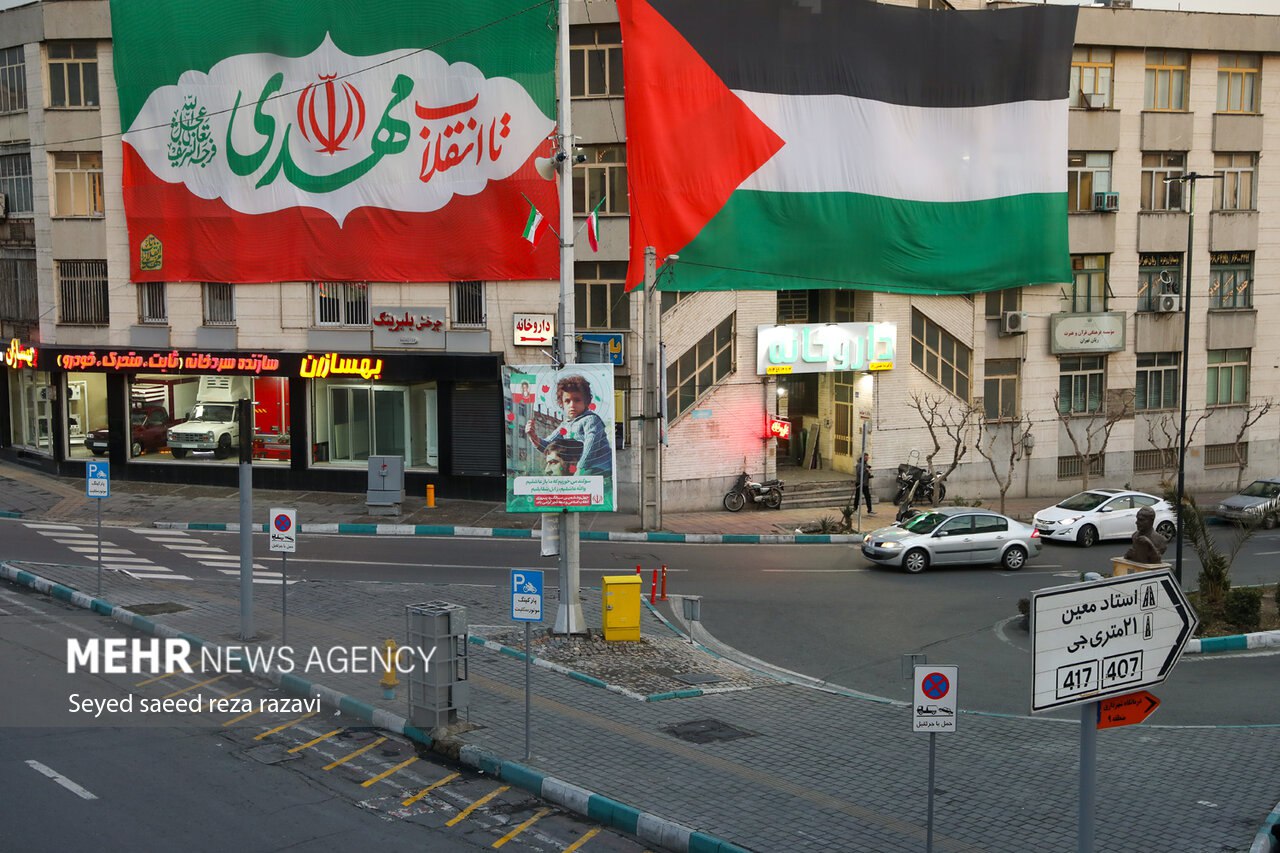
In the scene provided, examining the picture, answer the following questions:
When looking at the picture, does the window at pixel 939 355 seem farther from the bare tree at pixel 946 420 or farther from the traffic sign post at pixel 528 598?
the traffic sign post at pixel 528 598

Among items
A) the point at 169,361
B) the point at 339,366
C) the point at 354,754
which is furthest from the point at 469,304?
the point at 354,754

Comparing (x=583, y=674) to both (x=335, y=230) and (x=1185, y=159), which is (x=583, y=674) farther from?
(x=1185, y=159)

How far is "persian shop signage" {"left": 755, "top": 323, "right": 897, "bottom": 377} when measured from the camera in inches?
1481

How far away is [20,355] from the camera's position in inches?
1641

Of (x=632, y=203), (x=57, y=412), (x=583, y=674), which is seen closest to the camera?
(x=583, y=674)

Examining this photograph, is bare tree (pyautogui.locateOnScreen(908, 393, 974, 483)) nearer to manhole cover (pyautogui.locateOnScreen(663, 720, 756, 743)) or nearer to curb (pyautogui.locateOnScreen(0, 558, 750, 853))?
curb (pyautogui.locateOnScreen(0, 558, 750, 853))

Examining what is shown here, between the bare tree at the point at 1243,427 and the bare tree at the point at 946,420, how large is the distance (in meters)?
10.7

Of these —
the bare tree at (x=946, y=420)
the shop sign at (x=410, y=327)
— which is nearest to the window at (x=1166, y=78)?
the bare tree at (x=946, y=420)

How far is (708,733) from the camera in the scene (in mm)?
17094

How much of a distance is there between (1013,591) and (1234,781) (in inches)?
518

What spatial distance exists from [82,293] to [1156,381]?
3560cm

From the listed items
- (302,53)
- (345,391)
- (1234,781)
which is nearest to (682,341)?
(345,391)

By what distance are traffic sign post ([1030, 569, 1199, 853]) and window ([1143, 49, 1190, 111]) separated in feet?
121

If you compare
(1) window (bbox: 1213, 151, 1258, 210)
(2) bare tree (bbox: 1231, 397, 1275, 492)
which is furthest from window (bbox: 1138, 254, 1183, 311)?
(2) bare tree (bbox: 1231, 397, 1275, 492)
